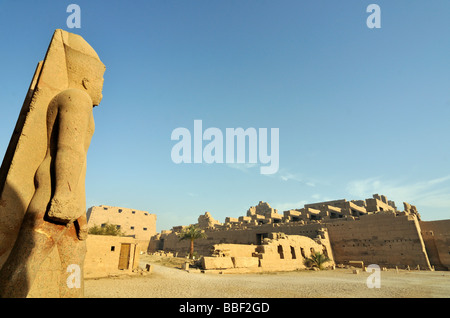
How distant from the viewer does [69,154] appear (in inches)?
108

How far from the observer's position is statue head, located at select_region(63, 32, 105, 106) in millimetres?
3469

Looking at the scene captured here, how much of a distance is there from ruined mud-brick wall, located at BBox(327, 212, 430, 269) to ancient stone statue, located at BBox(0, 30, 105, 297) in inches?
990

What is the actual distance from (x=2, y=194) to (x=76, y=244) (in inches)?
36.8

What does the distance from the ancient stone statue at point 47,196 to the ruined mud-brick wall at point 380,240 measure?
82.5 feet

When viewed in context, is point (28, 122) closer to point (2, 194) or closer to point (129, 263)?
point (2, 194)

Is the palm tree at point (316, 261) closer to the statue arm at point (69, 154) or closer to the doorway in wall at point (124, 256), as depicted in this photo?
the doorway in wall at point (124, 256)

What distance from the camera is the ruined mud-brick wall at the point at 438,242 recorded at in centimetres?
1931
